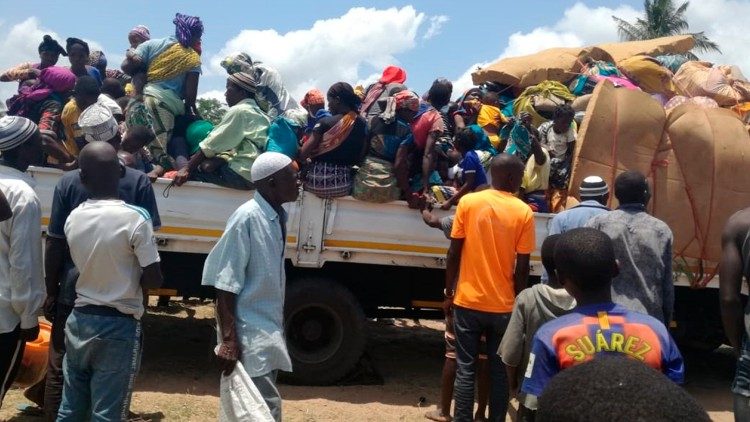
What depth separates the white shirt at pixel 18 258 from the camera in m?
3.01

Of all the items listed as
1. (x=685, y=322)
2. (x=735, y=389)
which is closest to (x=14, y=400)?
(x=735, y=389)

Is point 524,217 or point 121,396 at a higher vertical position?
point 524,217

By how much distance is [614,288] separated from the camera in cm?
342

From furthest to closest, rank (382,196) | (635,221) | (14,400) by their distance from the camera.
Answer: (382,196) → (14,400) → (635,221)

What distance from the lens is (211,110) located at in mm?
6398

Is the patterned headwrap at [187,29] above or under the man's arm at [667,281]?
above

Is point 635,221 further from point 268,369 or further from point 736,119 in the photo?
point 736,119

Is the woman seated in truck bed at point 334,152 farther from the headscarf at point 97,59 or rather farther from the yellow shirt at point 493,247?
the headscarf at point 97,59

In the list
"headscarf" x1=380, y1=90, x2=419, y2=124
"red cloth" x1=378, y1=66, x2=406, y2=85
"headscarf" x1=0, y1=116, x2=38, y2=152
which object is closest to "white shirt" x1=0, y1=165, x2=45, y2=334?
"headscarf" x1=0, y1=116, x2=38, y2=152

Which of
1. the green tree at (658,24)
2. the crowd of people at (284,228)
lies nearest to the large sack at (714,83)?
the crowd of people at (284,228)

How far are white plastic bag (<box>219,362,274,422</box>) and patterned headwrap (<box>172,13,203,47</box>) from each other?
3597 mm

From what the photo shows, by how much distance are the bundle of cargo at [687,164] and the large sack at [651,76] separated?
4.45ft

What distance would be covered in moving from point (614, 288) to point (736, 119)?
9.98 ft

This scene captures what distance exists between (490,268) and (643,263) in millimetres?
803
